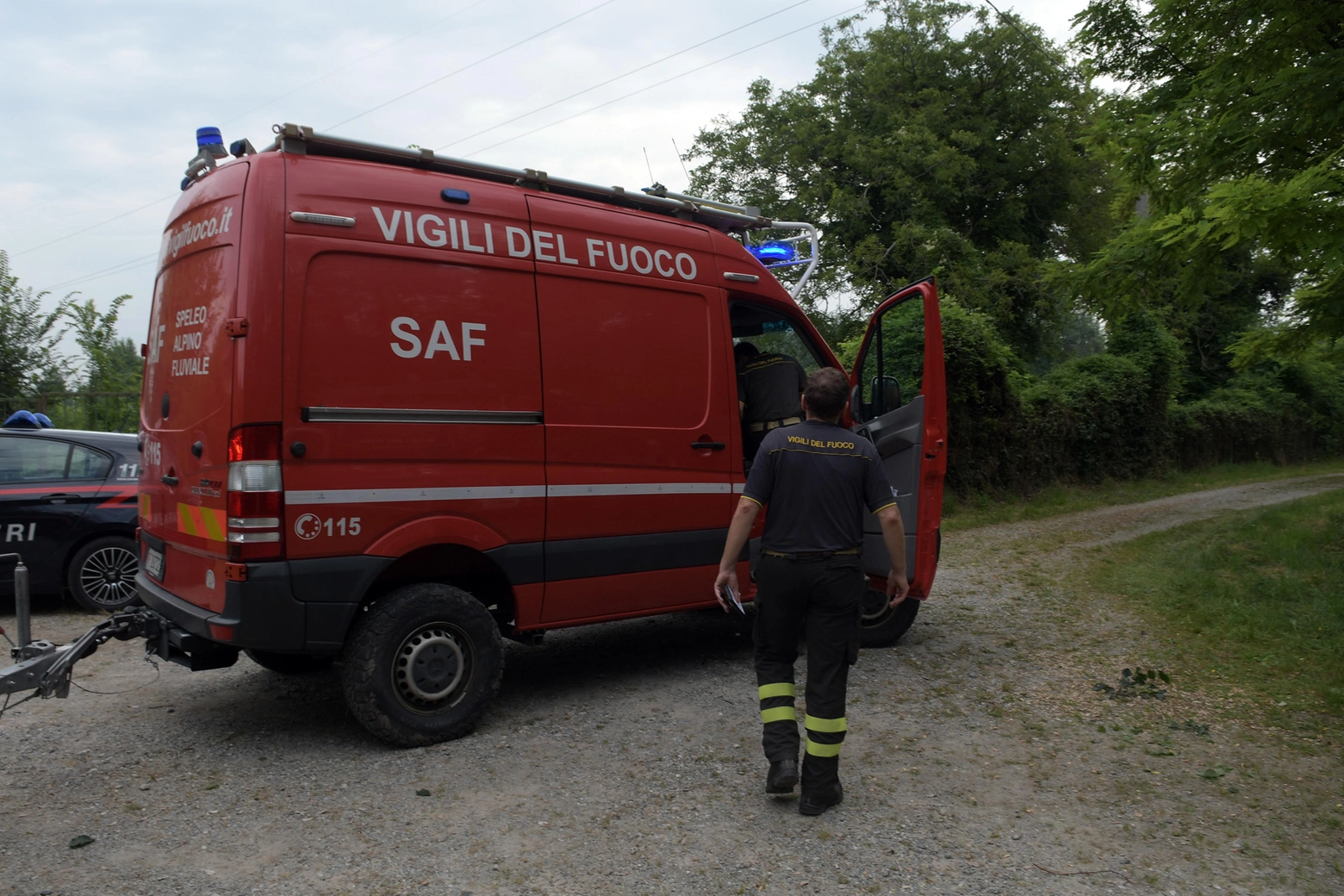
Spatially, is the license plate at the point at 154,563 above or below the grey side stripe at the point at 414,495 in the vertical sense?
below

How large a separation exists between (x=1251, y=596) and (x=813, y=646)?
5518mm

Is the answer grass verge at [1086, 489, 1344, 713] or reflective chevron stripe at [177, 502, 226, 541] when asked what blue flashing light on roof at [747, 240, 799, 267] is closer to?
grass verge at [1086, 489, 1344, 713]

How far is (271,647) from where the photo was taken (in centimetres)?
429

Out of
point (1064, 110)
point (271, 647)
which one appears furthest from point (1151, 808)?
point (1064, 110)

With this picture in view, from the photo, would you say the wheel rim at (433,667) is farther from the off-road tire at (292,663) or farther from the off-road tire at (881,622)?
the off-road tire at (881,622)

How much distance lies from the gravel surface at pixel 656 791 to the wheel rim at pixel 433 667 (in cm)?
24

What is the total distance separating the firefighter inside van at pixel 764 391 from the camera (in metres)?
6.09

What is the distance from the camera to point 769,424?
240 inches

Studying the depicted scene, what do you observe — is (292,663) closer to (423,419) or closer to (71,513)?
(423,419)

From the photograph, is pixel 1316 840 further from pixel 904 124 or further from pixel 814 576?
pixel 904 124

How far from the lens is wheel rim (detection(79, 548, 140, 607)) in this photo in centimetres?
764

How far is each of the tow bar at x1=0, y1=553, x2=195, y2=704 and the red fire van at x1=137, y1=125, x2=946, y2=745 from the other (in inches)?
3.4

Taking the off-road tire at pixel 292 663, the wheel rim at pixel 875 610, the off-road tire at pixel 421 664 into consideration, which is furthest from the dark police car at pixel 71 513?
the wheel rim at pixel 875 610

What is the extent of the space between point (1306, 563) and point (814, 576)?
7.15m
